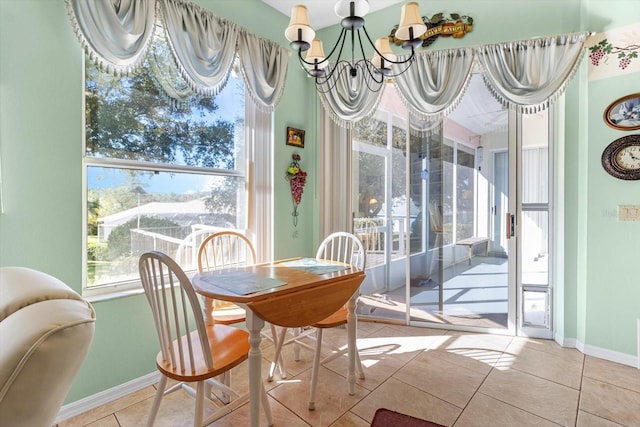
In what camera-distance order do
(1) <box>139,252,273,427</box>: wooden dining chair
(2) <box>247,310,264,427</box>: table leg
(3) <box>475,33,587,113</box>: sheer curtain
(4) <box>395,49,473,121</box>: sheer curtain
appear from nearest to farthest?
(1) <box>139,252,273,427</box>: wooden dining chair < (2) <box>247,310,264,427</box>: table leg < (3) <box>475,33,587,113</box>: sheer curtain < (4) <box>395,49,473,121</box>: sheer curtain

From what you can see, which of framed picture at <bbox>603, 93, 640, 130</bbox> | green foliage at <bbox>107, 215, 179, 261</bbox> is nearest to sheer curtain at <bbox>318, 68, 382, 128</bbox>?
framed picture at <bbox>603, 93, 640, 130</bbox>

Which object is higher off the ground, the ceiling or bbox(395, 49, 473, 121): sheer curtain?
the ceiling

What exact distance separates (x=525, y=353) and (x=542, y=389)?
51 cm

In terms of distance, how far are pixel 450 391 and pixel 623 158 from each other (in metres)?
1.97

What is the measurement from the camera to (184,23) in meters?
2.13

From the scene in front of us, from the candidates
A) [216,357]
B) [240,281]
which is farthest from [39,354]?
[240,281]

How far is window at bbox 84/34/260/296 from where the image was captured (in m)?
1.91

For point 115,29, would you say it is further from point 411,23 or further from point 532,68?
point 532,68

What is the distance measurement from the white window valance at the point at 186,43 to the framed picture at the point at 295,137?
38 centimetres

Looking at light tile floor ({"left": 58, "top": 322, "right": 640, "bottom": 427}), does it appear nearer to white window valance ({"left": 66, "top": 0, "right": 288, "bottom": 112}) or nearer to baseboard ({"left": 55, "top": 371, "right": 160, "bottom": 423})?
baseboard ({"left": 55, "top": 371, "right": 160, "bottom": 423})

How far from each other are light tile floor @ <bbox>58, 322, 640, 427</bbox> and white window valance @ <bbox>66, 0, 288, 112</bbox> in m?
1.91

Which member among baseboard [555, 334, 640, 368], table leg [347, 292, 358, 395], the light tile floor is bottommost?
the light tile floor

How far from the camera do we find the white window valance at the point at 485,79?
7.72ft

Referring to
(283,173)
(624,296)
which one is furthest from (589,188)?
(283,173)
